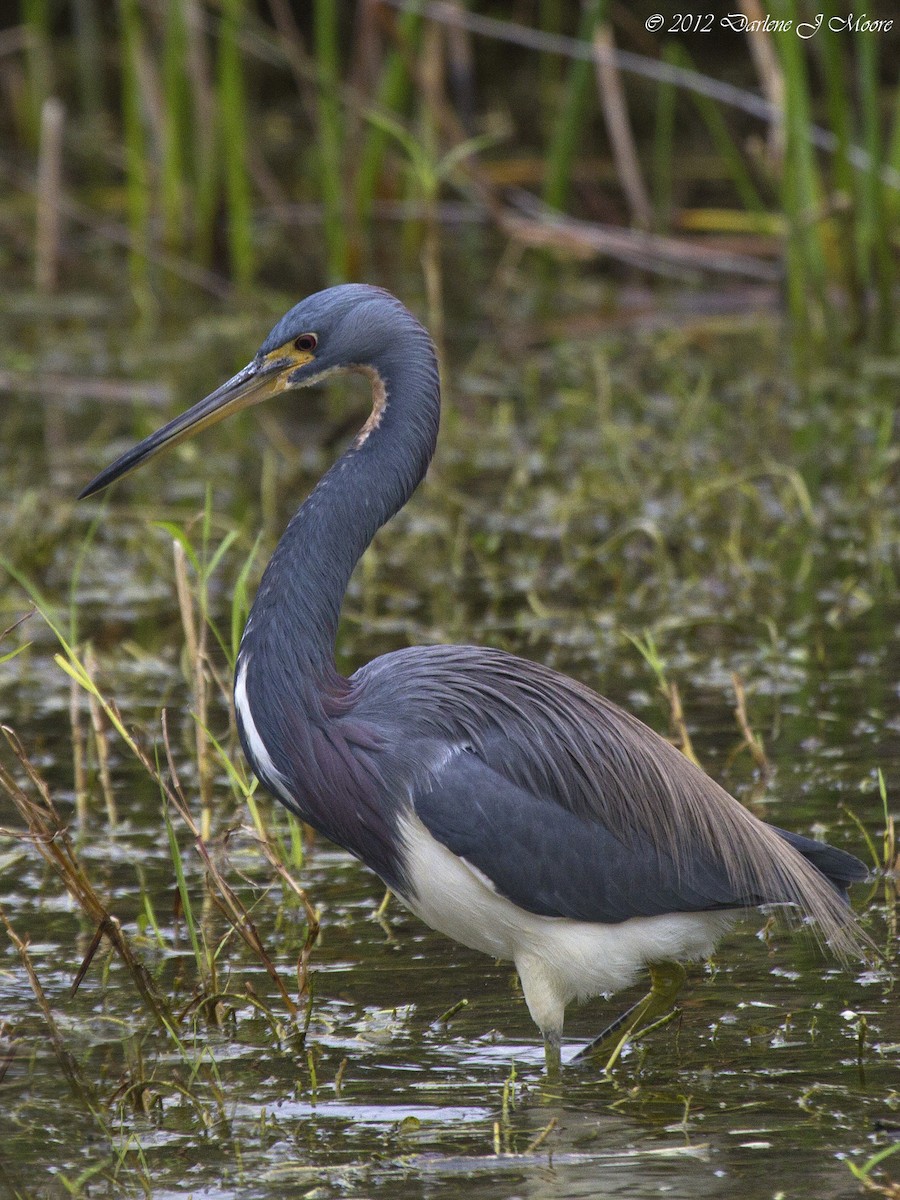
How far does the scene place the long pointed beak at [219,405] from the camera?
14.1 feet

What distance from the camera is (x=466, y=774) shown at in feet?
13.1

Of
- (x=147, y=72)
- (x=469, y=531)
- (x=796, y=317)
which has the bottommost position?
(x=469, y=531)

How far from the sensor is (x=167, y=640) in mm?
6785

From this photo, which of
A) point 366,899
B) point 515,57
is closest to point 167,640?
point 366,899

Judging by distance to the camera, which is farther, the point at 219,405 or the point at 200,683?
the point at 200,683

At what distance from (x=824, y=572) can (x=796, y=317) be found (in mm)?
3219

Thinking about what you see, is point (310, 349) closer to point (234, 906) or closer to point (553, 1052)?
point (234, 906)

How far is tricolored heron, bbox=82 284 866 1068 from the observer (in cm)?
→ 400

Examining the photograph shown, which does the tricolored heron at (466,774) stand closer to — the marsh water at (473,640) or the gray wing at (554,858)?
the gray wing at (554,858)

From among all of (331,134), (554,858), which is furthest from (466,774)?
(331,134)

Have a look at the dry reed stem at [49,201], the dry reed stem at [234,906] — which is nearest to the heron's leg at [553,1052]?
the dry reed stem at [234,906]

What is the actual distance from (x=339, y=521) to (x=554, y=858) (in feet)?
2.91

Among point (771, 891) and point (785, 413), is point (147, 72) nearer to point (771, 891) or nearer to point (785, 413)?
point (785, 413)

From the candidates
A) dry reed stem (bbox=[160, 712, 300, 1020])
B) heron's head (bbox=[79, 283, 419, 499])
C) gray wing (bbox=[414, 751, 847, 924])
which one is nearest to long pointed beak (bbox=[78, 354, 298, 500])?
heron's head (bbox=[79, 283, 419, 499])
